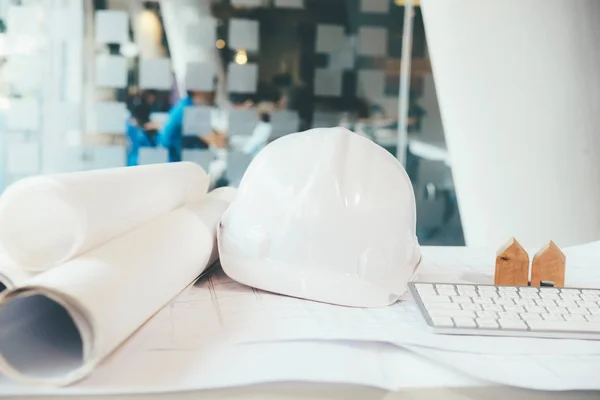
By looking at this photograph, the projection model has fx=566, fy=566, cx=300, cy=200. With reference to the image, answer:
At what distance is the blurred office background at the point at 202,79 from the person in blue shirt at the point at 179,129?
1 centimetres

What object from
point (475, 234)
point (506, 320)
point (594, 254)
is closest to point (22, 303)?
point (506, 320)

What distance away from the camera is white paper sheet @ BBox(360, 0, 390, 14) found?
286 centimetres

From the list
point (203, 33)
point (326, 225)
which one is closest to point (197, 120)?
point (203, 33)

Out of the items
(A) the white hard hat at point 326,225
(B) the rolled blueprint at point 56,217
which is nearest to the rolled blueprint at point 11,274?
(B) the rolled blueprint at point 56,217

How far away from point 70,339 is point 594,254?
3.17 feet

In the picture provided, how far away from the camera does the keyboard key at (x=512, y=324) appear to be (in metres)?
0.62

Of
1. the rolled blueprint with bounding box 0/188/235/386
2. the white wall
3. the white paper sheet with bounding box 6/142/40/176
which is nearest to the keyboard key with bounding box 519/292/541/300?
the rolled blueprint with bounding box 0/188/235/386

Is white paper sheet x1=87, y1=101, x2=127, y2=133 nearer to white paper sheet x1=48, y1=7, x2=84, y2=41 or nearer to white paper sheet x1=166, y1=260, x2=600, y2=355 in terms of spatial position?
white paper sheet x1=48, y1=7, x2=84, y2=41

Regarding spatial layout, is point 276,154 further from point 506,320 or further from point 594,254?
point 594,254

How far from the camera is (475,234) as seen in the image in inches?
97.0

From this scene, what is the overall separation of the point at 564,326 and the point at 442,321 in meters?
0.14

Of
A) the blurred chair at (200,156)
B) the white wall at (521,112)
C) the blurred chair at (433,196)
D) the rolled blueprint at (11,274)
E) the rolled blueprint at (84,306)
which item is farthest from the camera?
the blurred chair at (433,196)

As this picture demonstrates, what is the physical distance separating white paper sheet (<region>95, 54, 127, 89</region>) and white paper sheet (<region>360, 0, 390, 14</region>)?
48.0 inches

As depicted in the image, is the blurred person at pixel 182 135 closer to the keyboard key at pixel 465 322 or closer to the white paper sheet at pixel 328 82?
the white paper sheet at pixel 328 82
